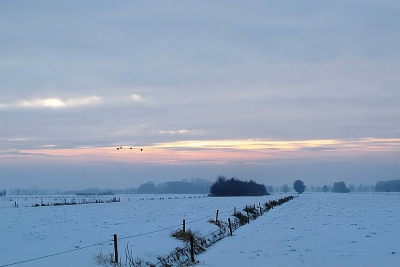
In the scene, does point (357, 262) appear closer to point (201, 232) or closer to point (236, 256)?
point (236, 256)

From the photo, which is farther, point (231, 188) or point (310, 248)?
point (231, 188)

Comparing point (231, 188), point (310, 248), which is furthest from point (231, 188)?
point (310, 248)

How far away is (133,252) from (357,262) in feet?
26.4

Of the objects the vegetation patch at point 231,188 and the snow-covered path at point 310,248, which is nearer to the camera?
the snow-covered path at point 310,248

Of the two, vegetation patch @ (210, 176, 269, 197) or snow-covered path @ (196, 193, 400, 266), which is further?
vegetation patch @ (210, 176, 269, 197)

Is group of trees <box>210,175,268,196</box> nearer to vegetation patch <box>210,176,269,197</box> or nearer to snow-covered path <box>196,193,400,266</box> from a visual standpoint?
vegetation patch <box>210,176,269,197</box>

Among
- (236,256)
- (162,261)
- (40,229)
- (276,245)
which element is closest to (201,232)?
(276,245)

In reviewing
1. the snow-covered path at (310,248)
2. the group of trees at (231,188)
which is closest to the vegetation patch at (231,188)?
the group of trees at (231,188)

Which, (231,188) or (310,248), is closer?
(310,248)

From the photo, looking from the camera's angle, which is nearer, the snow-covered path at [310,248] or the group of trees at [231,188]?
the snow-covered path at [310,248]

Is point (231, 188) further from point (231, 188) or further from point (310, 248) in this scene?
point (310, 248)

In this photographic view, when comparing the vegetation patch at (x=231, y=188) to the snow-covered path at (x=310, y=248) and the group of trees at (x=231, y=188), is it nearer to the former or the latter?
the group of trees at (x=231, y=188)

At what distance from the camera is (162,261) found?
15.2 m

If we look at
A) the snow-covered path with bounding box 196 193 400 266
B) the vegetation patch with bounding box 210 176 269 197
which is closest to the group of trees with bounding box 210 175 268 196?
the vegetation patch with bounding box 210 176 269 197
